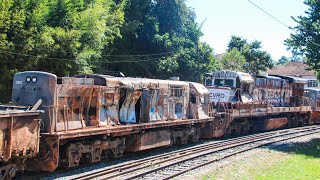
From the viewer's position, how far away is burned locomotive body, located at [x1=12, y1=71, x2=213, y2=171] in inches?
447

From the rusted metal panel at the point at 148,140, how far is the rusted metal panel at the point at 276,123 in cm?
1106

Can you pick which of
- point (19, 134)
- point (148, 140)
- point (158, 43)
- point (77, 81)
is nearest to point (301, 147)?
point (148, 140)

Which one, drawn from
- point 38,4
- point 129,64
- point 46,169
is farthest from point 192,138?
point 129,64

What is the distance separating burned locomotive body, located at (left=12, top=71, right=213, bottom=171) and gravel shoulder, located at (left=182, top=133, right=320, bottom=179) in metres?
3.12

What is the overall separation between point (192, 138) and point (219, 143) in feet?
4.58

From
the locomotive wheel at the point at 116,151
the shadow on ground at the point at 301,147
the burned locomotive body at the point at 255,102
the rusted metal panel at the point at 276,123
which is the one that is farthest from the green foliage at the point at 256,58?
the locomotive wheel at the point at 116,151

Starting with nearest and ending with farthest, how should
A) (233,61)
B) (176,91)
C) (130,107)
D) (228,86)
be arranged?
(130,107) < (176,91) < (228,86) < (233,61)

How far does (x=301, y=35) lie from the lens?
20.3 meters

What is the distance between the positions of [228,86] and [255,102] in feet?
7.60

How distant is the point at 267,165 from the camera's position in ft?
46.6

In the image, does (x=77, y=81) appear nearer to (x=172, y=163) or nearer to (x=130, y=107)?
(x=130, y=107)

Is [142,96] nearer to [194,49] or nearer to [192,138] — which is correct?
[192,138]

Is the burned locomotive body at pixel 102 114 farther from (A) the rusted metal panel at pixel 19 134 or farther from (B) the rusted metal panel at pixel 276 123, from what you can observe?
(B) the rusted metal panel at pixel 276 123

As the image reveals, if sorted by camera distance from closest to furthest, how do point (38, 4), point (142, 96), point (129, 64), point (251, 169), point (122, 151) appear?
point (251, 169)
point (122, 151)
point (142, 96)
point (38, 4)
point (129, 64)
